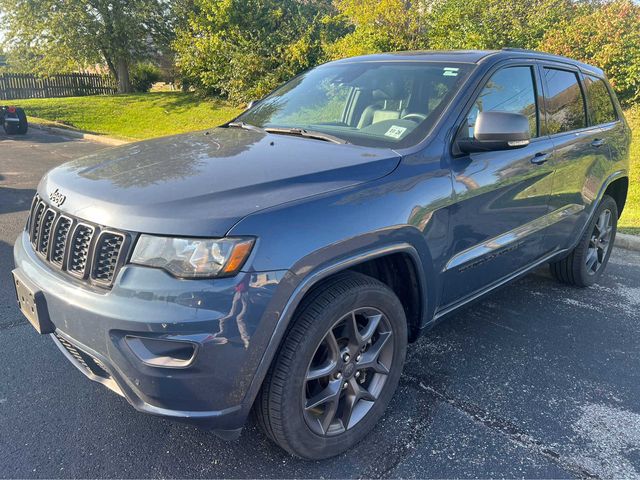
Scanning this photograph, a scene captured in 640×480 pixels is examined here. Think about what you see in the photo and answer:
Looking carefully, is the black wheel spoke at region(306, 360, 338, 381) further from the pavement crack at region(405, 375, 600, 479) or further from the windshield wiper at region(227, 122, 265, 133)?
the windshield wiper at region(227, 122, 265, 133)

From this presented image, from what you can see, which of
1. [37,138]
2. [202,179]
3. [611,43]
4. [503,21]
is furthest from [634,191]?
[37,138]

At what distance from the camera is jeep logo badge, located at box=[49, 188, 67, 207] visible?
223 centimetres

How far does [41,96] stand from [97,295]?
95.4 ft

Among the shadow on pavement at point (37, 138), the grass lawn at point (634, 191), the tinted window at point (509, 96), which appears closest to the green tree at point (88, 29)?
the shadow on pavement at point (37, 138)

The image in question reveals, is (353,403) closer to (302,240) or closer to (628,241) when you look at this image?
(302,240)

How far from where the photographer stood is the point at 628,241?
18.3ft

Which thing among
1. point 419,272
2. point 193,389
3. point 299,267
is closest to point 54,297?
point 193,389

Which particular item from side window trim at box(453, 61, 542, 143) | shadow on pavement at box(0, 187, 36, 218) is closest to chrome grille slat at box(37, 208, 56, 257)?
side window trim at box(453, 61, 542, 143)

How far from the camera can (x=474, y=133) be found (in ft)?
8.76

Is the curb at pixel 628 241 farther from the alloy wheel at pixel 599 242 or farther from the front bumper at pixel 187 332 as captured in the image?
the front bumper at pixel 187 332

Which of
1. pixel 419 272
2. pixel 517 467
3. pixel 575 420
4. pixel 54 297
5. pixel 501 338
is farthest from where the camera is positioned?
pixel 501 338

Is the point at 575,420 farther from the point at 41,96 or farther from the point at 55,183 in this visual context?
the point at 41,96

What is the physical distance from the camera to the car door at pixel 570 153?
11.7ft

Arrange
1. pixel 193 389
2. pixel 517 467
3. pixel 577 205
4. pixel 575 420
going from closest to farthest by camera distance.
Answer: pixel 193 389
pixel 517 467
pixel 575 420
pixel 577 205
